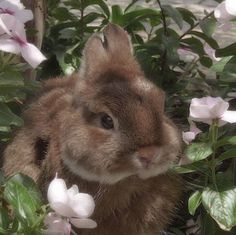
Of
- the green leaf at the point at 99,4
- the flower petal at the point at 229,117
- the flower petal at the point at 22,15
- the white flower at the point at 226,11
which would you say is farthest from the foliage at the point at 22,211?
the green leaf at the point at 99,4

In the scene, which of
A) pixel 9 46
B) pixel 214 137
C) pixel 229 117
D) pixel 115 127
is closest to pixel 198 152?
pixel 214 137

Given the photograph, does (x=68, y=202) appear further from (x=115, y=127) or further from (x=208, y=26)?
(x=208, y=26)

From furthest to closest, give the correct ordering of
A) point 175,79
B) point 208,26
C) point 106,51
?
point 175,79 → point 208,26 → point 106,51

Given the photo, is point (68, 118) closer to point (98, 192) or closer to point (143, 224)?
point (98, 192)

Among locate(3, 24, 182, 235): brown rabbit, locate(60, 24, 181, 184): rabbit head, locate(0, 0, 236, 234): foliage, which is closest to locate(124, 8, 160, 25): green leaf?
locate(0, 0, 236, 234): foliage

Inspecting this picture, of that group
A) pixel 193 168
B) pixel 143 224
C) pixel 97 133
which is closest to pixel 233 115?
pixel 193 168

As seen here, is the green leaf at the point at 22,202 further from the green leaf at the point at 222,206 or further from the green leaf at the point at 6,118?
the green leaf at the point at 222,206
